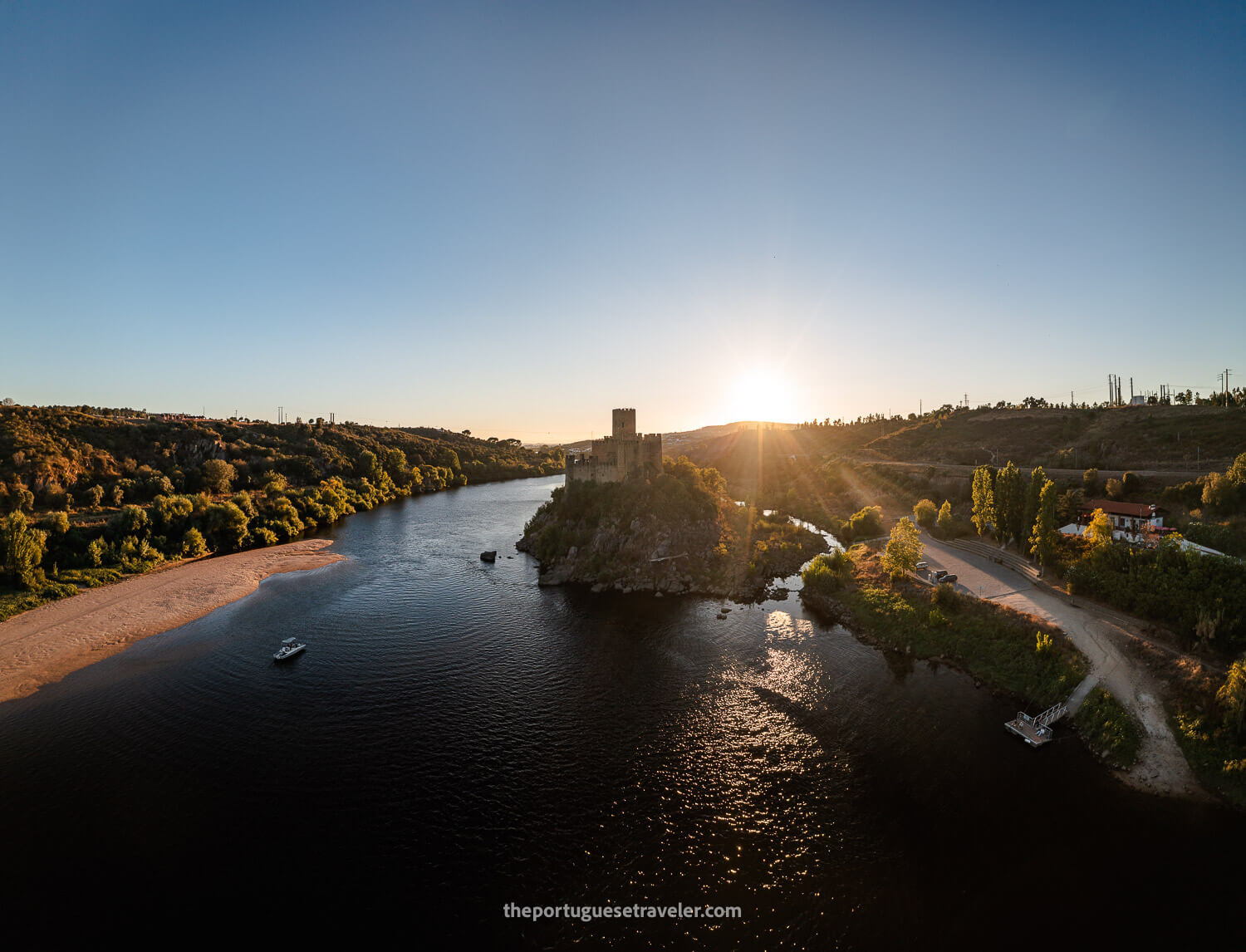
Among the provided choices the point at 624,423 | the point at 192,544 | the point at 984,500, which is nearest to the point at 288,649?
the point at 192,544

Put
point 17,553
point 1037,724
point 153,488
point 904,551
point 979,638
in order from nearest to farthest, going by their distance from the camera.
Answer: point 1037,724 → point 979,638 → point 904,551 → point 17,553 → point 153,488

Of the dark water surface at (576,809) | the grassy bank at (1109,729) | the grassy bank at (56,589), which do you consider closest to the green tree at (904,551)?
the dark water surface at (576,809)

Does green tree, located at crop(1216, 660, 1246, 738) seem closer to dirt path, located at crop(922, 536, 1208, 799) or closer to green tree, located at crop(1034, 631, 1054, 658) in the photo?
dirt path, located at crop(922, 536, 1208, 799)

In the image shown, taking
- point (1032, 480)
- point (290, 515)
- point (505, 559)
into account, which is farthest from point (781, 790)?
point (290, 515)

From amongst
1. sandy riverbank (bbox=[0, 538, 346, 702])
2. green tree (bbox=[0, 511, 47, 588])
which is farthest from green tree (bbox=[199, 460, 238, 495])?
green tree (bbox=[0, 511, 47, 588])

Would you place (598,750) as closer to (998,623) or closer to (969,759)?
(969,759)

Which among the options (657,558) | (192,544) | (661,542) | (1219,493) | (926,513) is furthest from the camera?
(926,513)

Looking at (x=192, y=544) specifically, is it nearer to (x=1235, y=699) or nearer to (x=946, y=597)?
(x=946, y=597)

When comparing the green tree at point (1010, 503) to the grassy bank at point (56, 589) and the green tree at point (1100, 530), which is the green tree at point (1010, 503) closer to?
the green tree at point (1100, 530)
